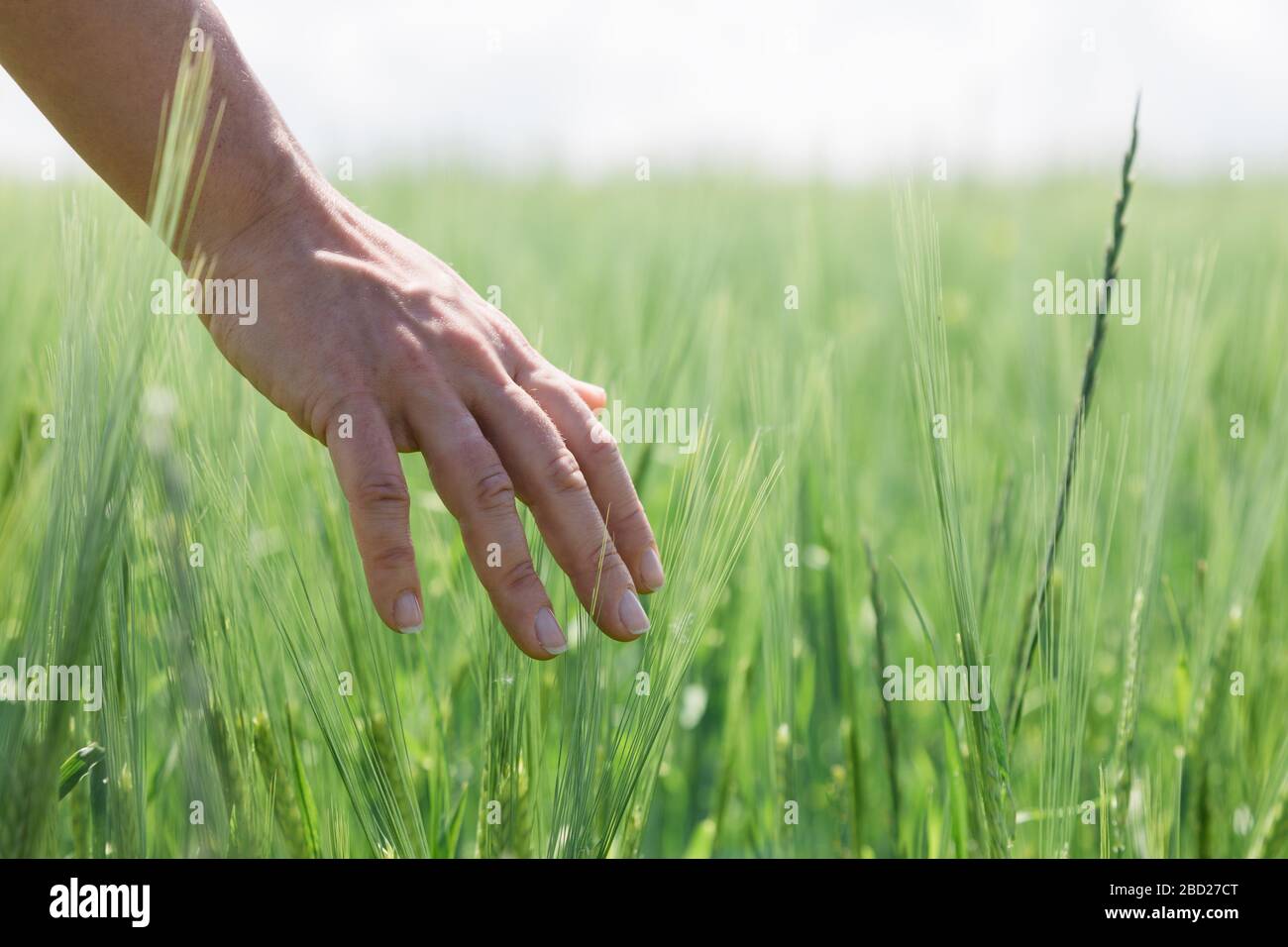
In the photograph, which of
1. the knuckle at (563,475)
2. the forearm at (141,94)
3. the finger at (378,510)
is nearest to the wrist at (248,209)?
the forearm at (141,94)

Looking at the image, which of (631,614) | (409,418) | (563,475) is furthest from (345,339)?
(631,614)

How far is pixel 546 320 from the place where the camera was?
3.94 ft

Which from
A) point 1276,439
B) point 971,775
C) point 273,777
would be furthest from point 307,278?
point 1276,439

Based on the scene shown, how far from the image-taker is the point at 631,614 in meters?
0.73

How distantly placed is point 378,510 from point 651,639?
0.22 metres

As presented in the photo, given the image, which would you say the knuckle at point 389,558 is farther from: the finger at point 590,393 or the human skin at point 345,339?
the finger at point 590,393

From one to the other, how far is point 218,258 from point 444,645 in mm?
441

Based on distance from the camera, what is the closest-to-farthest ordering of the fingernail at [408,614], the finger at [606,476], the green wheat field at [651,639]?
1. the green wheat field at [651,639]
2. the fingernail at [408,614]
3. the finger at [606,476]

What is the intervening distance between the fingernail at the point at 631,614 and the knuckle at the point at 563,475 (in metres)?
0.09

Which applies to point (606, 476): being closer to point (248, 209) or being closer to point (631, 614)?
point (631, 614)

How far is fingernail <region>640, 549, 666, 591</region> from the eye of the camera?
0.81m

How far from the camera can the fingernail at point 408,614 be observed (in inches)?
28.0
